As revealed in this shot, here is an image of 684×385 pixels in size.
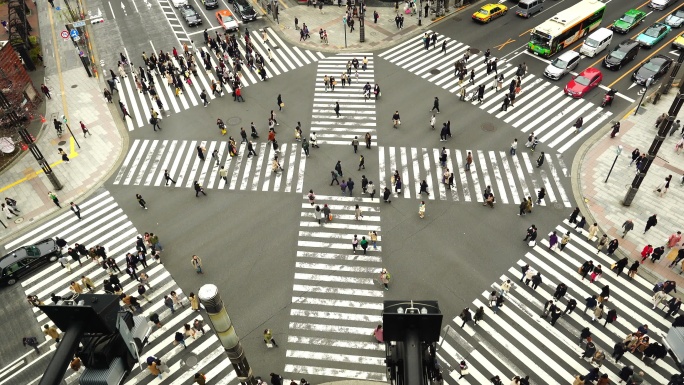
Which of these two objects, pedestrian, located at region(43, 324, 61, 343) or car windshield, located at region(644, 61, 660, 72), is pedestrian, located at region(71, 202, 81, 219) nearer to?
pedestrian, located at region(43, 324, 61, 343)

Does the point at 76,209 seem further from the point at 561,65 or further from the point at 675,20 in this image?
the point at 675,20

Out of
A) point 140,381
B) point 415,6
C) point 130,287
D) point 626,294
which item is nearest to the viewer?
point 140,381

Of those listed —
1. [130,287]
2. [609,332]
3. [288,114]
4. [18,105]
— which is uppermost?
[18,105]

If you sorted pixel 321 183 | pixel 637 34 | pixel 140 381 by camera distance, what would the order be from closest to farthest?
pixel 140 381 → pixel 321 183 → pixel 637 34

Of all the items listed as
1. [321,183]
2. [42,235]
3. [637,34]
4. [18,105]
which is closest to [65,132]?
[18,105]

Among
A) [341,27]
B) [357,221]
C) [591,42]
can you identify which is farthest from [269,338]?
[591,42]

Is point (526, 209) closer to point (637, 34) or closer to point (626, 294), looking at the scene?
point (626, 294)

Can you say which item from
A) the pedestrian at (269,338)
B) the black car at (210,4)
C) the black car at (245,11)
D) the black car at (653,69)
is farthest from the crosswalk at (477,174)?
the black car at (210,4)

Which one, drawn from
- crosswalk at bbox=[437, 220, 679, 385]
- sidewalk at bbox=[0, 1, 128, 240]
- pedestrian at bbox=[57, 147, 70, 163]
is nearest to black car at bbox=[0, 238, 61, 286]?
sidewalk at bbox=[0, 1, 128, 240]
